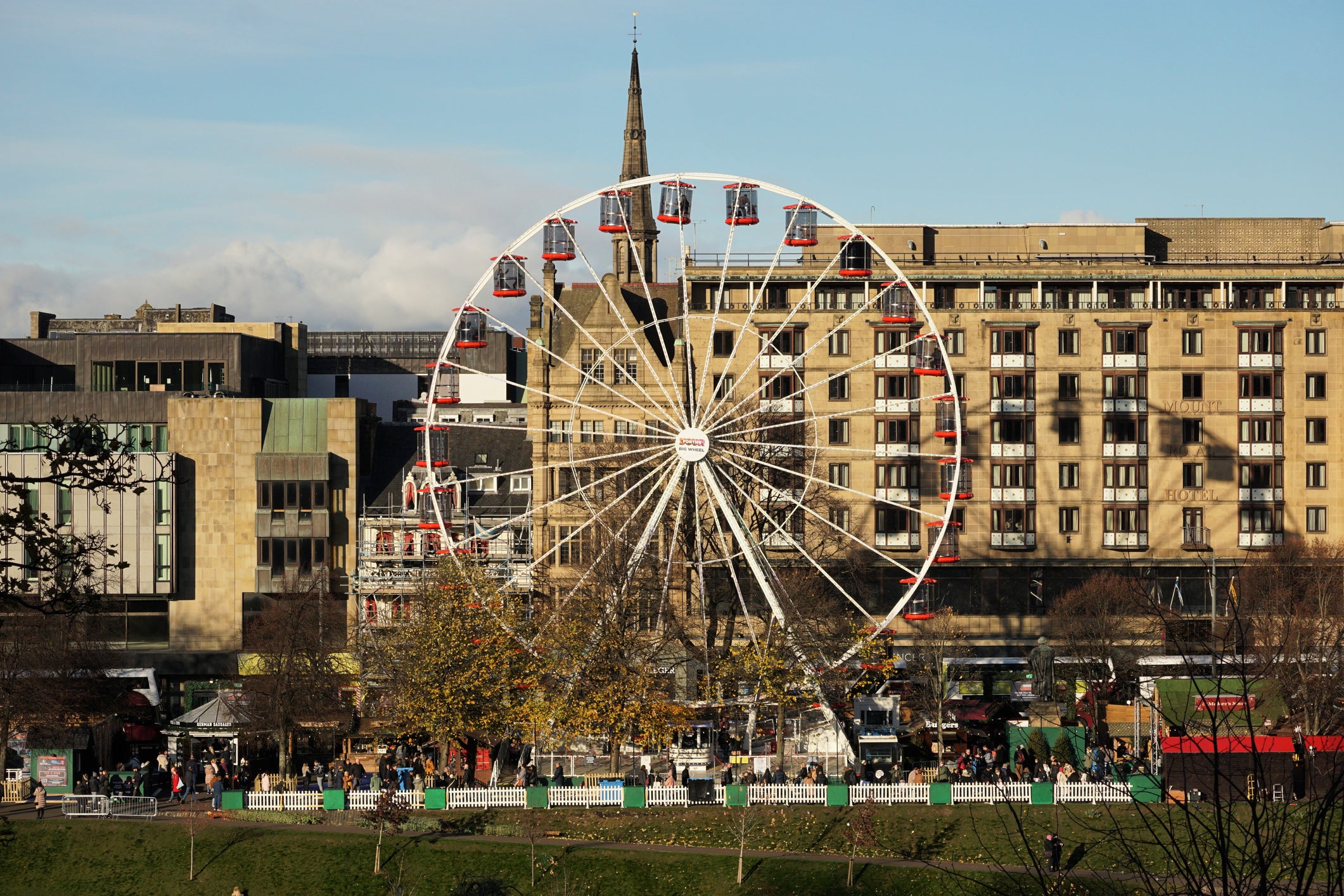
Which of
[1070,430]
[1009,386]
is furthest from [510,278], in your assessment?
[1070,430]

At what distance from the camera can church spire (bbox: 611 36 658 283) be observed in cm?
12362

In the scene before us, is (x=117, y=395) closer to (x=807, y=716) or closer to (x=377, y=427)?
(x=377, y=427)

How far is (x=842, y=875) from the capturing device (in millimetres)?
52375

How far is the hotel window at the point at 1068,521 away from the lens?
94.4 meters

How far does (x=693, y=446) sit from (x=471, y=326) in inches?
448

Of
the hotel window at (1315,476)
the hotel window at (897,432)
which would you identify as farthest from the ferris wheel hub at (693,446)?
the hotel window at (1315,476)

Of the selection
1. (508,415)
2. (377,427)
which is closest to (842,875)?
(377,427)

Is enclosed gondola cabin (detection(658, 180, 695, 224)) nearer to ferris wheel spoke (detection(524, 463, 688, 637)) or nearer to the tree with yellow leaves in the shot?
ferris wheel spoke (detection(524, 463, 688, 637))

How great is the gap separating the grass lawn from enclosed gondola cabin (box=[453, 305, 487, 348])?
70.0 feet

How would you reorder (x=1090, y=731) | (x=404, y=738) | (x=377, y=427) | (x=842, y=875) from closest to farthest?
(x=842, y=875)
(x=1090, y=731)
(x=404, y=738)
(x=377, y=427)

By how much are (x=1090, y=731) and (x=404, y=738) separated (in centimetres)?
2785

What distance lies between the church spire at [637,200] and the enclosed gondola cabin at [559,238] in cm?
5404

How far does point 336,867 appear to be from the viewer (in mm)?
55344

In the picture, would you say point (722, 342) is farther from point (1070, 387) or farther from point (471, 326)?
point (471, 326)
